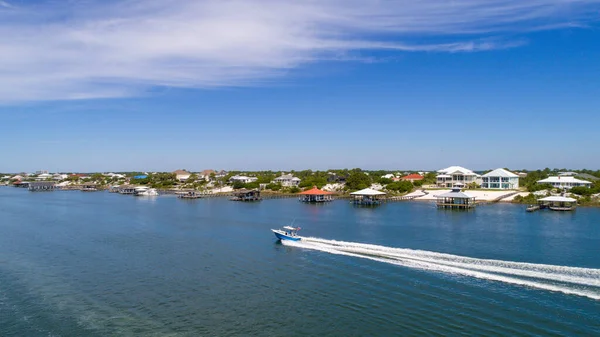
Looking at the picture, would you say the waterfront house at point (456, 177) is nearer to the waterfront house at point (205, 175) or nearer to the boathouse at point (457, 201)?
the boathouse at point (457, 201)

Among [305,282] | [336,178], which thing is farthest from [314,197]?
[305,282]

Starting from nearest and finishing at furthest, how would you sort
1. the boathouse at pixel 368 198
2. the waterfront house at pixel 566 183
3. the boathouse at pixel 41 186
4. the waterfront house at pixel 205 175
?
1. the boathouse at pixel 368 198
2. the waterfront house at pixel 566 183
3. the boathouse at pixel 41 186
4. the waterfront house at pixel 205 175

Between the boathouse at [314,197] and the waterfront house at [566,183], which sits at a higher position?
the waterfront house at [566,183]

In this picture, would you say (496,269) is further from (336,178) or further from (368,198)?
(336,178)

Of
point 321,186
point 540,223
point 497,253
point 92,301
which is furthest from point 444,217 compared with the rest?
point 321,186

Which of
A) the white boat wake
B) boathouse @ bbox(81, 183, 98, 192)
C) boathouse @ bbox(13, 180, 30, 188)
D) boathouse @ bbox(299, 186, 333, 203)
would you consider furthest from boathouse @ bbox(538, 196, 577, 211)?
boathouse @ bbox(13, 180, 30, 188)

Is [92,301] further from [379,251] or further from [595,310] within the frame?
[595,310]

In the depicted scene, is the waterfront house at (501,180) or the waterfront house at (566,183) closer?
the waterfront house at (566,183)

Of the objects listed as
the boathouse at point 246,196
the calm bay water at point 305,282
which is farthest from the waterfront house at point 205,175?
the calm bay water at point 305,282
